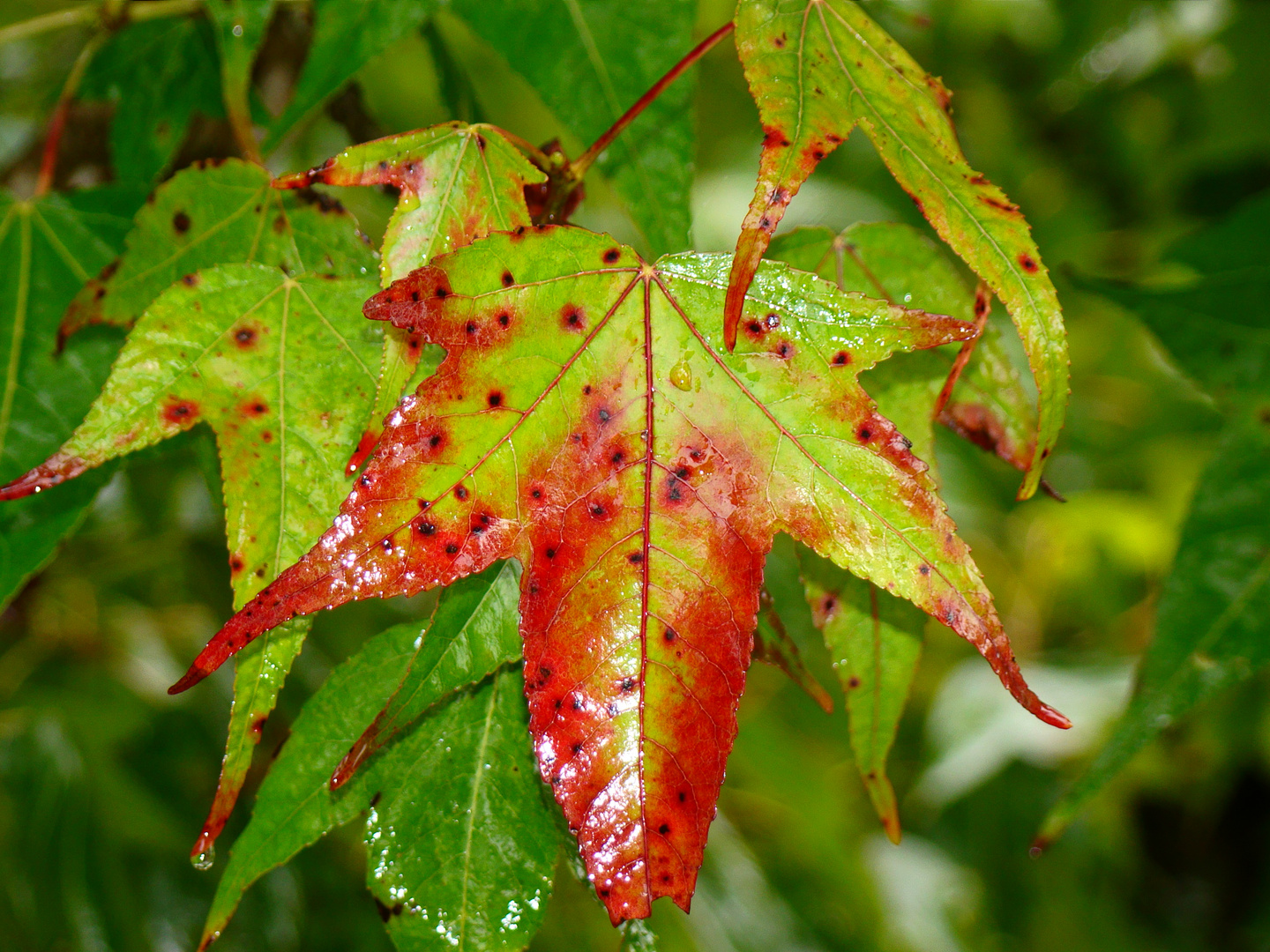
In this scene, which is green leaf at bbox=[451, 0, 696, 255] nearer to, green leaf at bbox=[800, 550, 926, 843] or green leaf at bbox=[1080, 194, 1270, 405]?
green leaf at bbox=[800, 550, 926, 843]

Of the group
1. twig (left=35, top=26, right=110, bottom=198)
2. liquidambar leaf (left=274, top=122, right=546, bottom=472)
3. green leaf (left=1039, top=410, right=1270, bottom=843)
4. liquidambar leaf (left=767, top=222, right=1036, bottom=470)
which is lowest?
green leaf (left=1039, top=410, right=1270, bottom=843)

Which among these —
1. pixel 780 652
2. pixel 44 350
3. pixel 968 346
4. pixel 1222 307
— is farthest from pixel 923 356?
pixel 44 350

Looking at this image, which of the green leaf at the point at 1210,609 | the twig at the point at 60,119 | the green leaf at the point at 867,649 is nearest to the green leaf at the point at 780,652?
the green leaf at the point at 867,649

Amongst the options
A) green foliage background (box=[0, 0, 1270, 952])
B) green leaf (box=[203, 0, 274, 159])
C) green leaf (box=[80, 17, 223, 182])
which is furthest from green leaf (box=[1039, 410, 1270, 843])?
green leaf (box=[80, 17, 223, 182])

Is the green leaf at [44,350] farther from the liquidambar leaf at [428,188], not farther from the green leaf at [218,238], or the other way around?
the liquidambar leaf at [428,188]

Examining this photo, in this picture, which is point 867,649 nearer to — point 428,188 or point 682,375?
point 682,375

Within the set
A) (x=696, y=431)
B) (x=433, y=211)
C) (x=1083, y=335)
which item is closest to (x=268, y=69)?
(x=433, y=211)

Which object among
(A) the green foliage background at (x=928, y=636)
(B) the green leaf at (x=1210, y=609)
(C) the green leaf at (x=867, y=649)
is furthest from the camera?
(A) the green foliage background at (x=928, y=636)
